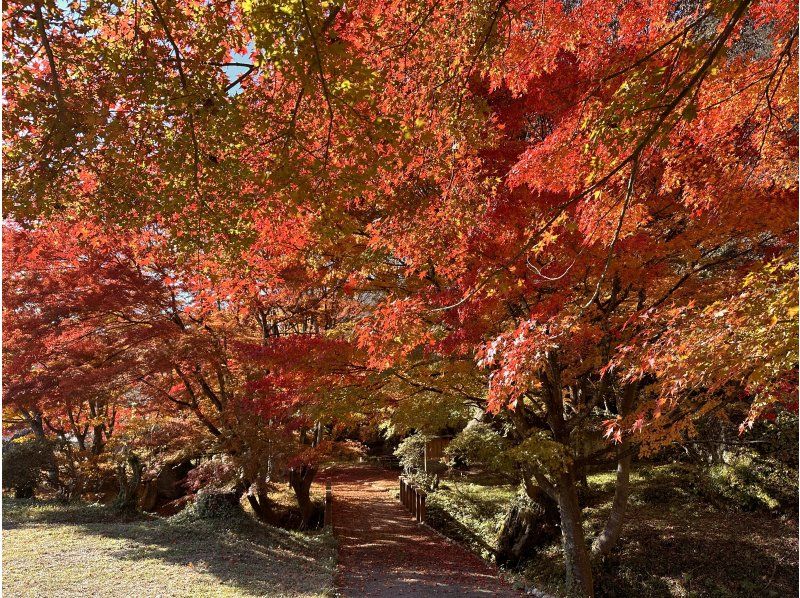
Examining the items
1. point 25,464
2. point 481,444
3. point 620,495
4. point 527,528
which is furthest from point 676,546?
point 25,464

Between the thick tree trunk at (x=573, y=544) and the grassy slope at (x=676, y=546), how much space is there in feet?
1.95

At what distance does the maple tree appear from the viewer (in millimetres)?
3197

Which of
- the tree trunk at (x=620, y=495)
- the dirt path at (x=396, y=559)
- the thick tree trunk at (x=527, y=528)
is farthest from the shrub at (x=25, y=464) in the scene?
the tree trunk at (x=620, y=495)

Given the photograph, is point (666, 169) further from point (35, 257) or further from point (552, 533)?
point (35, 257)

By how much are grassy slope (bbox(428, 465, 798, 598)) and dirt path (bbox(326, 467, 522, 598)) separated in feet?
2.42

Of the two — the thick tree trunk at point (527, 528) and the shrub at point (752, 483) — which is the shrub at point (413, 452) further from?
the shrub at point (752, 483)

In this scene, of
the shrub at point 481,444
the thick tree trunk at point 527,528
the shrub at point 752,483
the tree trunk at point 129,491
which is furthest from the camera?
the tree trunk at point 129,491

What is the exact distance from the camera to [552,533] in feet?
30.7

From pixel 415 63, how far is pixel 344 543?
31.6 feet

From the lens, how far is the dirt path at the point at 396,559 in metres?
7.49

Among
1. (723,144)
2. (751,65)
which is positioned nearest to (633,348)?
(723,144)

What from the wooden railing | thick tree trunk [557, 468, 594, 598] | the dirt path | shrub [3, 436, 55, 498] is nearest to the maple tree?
thick tree trunk [557, 468, 594, 598]

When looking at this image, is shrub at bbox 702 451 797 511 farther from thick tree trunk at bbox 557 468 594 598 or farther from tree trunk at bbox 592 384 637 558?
thick tree trunk at bbox 557 468 594 598

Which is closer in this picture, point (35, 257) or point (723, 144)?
point (723, 144)
